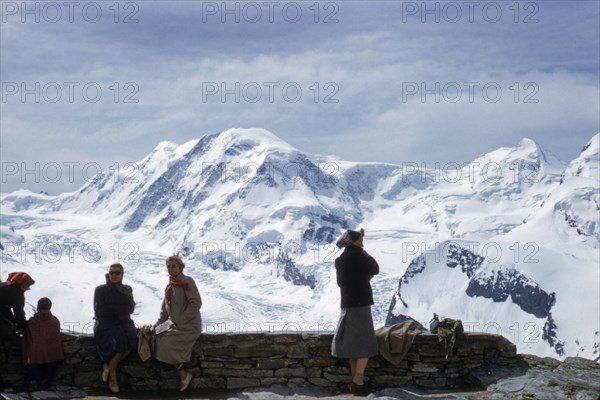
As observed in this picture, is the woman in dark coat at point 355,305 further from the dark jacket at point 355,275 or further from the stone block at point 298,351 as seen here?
the stone block at point 298,351

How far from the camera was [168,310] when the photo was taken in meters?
16.2

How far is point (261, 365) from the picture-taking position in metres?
16.9

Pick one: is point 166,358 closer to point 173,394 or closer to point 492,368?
point 173,394

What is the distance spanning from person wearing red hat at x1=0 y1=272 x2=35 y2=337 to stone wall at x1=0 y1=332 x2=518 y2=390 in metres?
0.52

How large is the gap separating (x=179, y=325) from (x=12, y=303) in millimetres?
3267

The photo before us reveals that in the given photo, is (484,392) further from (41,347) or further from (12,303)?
(12,303)

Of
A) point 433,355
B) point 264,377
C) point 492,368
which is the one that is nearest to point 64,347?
point 264,377

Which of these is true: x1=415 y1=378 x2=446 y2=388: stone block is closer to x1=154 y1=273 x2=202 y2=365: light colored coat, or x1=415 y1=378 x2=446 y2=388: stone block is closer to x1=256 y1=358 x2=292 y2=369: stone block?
x1=256 y1=358 x2=292 y2=369: stone block

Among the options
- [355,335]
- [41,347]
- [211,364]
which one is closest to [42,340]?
[41,347]

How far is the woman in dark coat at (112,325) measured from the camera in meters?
16.0

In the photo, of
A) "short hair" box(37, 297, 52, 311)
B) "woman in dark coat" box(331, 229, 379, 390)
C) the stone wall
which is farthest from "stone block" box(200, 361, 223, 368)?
"short hair" box(37, 297, 52, 311)

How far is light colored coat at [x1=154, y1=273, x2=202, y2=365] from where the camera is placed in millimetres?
16000

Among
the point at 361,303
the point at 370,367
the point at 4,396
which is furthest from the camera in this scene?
the point at 370,367

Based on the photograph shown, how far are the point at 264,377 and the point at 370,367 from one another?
217 cm
